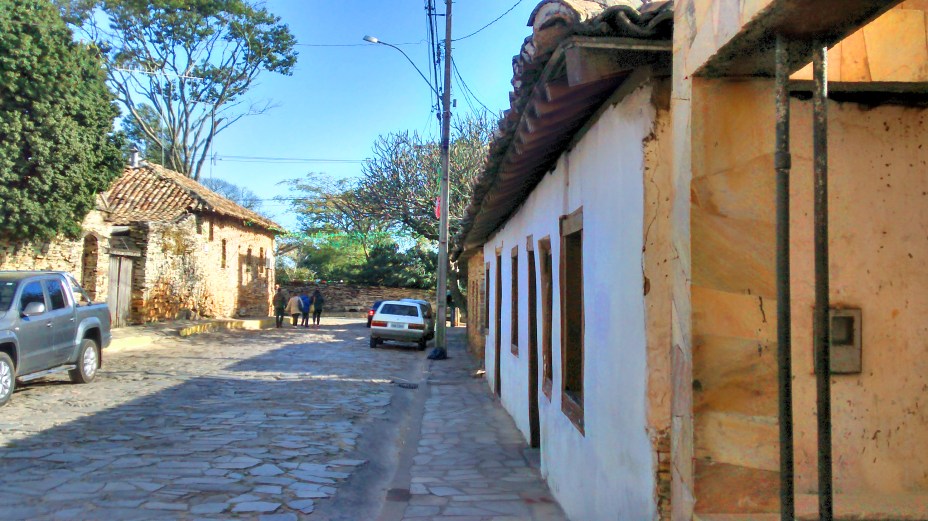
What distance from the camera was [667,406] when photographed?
3.43 m

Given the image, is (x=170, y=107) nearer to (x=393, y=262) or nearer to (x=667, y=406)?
(x=393, y=262)

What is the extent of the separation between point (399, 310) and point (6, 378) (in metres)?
14.6

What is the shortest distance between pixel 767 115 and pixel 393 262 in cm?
4312

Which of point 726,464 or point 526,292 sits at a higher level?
point 526,292

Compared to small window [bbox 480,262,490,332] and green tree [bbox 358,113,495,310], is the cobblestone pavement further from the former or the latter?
green tree [bbox 358,113,495,310]

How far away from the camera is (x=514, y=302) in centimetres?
1009

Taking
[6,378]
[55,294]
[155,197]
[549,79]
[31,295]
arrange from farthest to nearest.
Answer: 1. [155,197]
2. [55,294]
3. [31,295]
4. [6,378]
5. [549,79]

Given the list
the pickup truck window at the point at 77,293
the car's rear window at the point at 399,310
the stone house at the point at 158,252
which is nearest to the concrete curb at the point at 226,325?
the stone house at the point at 158,252

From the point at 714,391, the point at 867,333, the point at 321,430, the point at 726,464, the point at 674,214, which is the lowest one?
the point at 321,430

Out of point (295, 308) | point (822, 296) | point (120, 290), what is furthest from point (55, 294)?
point (295, 308)

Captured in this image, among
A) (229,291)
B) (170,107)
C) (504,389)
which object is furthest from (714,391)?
(170,107)

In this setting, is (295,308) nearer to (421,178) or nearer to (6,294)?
(421,178)

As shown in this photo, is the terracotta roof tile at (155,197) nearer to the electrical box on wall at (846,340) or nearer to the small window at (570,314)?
the small window at (570,314)

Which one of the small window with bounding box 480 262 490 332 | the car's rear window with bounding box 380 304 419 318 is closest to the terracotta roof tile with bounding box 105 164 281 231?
the car's rear window with bounding box 380 304 419 318
